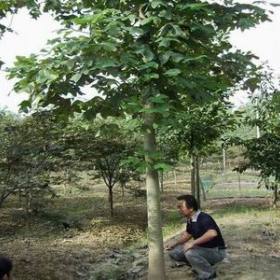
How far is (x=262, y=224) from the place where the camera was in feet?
37.5

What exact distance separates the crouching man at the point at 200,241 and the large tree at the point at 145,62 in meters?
0.40

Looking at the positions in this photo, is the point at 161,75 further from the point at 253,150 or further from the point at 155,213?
the point at 253,150

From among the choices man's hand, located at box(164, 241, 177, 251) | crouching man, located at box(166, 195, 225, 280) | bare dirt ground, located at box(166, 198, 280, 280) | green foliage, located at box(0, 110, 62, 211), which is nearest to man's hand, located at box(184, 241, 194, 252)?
crouching man, located at box(166, 195, 225, 280)

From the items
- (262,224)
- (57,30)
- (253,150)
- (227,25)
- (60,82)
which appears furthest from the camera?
(253,150)

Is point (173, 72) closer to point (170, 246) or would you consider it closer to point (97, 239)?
point (170, 246)

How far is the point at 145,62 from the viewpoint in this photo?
18.9 feet

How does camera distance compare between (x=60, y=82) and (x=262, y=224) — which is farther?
(x=262, y=224)

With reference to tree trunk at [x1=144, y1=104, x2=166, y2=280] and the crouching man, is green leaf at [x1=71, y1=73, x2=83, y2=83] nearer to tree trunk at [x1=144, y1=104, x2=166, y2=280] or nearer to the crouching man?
tree trunk at [x1=144, y1=104, x2=166, y2=280]

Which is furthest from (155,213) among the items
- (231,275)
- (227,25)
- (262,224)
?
(262,224)

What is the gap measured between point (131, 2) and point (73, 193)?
19295 mm

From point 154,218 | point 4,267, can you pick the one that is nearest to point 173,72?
point 154,218

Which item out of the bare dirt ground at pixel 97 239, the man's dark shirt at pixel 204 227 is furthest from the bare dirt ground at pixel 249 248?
the man's dark shirt at pixel 204 227

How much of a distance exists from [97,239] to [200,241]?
6.64m

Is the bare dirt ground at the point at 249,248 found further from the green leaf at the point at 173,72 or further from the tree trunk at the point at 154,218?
the green leaf at the point at 173,72
